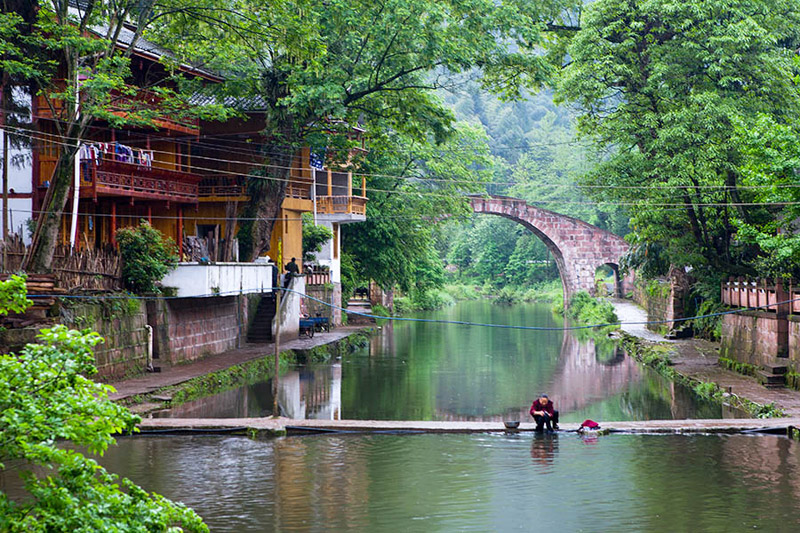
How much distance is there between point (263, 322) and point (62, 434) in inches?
956

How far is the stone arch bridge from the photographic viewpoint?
5547cm

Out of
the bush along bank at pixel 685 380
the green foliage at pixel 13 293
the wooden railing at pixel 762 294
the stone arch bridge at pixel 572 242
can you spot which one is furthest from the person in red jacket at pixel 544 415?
the stone arch bridge at pixel 572 242

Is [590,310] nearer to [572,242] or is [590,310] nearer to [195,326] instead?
[572,242]

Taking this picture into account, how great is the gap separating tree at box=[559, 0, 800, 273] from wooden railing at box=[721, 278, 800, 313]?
1692 mm

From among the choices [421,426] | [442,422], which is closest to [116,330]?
[421,426]

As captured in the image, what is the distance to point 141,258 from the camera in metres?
21.8

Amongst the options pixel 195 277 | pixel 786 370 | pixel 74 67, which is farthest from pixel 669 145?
pixel 74 67

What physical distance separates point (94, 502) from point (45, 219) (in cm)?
1419

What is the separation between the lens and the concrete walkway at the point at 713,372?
18.4m

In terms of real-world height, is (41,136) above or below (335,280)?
above

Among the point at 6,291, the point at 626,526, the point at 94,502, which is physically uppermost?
the point at 6,291

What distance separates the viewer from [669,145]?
86.2 ft

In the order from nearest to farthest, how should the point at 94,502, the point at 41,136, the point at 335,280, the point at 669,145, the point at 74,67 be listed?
1. the point at 94,502
2. the point at 74,67
3. the point at 41,136
4. the point at 669,145
5. the point at 335,280

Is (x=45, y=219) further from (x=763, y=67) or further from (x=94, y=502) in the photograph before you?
(x=763, y=67)
